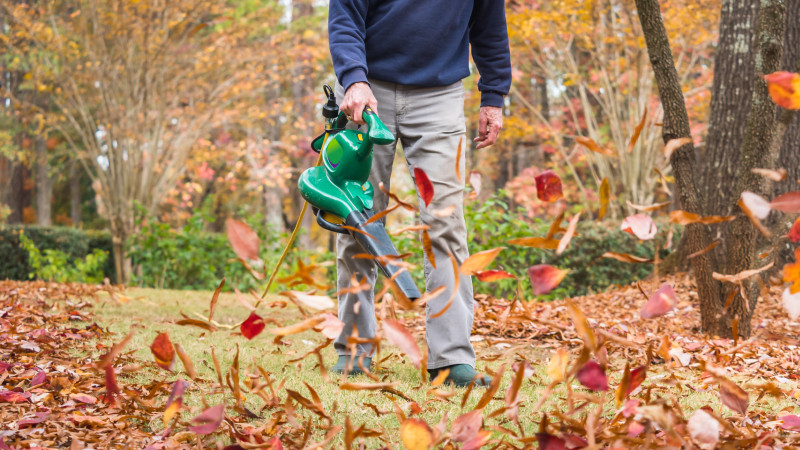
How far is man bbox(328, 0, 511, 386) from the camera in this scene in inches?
86.0

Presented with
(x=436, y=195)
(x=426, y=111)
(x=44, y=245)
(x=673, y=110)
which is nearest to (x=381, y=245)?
(x=436, y=195)

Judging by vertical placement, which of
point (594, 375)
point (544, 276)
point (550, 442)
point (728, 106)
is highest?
point (728, 106)

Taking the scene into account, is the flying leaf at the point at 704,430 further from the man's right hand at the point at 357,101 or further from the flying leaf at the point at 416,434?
the man's right hand at the point at 357,101

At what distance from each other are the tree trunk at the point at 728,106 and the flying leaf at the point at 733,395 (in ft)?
10.9

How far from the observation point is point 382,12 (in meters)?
2.33

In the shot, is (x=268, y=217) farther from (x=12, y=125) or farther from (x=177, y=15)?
(x=177, y=15)

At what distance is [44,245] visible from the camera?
9.50 meters

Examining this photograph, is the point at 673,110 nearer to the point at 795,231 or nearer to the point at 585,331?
the point at 795,231

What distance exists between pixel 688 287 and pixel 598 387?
4050mm

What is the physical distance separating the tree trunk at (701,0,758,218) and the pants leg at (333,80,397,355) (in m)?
3.01

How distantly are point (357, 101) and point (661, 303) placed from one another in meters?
1.15

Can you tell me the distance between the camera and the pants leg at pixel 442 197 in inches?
86.0

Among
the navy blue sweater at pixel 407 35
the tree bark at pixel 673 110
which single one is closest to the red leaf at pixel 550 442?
the navy blue sweater at pixel 407 35

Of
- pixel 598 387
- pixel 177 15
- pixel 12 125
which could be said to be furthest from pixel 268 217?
pixel 598 387
